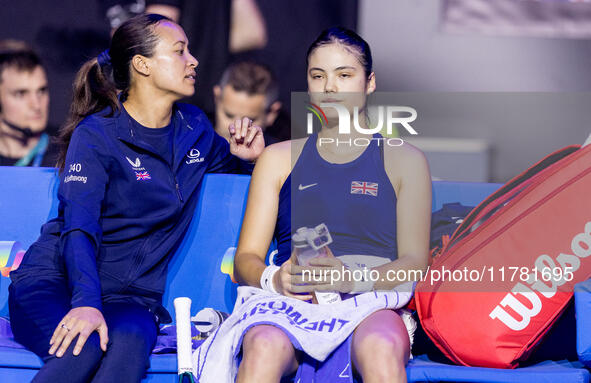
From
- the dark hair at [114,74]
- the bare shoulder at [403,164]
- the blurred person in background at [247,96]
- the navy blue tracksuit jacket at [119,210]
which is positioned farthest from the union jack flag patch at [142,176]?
the blurred person in background at [247,96]

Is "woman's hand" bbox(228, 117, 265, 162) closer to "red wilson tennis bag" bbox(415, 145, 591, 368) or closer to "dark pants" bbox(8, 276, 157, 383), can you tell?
"dark pants" bbox(8, 276, 157, 383)

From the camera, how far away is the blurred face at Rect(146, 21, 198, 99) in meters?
2.48

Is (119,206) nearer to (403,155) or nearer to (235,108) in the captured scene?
(403,155)

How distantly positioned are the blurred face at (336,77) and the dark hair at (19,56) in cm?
216

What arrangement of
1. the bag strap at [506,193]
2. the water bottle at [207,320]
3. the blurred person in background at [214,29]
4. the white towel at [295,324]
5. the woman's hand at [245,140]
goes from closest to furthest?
the white towel at [295,324] < the bag strap at [506,193] < the water bottle at [207,320] < the woman's hand at [245,140] < the blurred person in background at [214,29]

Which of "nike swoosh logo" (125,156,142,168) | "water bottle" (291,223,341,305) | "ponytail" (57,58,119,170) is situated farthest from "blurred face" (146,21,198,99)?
"water bottle" (291,223,341,305)

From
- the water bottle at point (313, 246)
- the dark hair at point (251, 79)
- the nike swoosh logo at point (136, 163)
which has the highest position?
the dark hair at point (251, 79)

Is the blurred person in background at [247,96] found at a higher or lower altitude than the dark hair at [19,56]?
lower

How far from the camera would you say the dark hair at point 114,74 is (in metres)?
2.47

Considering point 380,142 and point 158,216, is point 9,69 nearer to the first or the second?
point 158,216

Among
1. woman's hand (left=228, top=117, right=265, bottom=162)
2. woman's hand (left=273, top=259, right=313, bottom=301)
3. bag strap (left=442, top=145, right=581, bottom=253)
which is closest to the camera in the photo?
woman's hand (left=273, top=259, right=313, bottom=301)

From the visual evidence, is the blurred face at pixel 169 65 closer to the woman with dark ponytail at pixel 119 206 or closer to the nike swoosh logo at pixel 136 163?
the woman with dark ponytail at pixel 119 206

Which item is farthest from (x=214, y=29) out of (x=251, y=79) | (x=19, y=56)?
(x=19, y=56)

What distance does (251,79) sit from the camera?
3.86 meters
